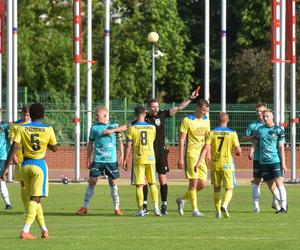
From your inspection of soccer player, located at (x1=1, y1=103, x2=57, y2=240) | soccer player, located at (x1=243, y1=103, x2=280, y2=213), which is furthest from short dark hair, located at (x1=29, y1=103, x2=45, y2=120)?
soccer player, located at (x1=243, y1=103, x2=280, y2=213)

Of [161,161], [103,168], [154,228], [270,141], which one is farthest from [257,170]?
[154,228]

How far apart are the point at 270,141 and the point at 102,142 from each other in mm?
3252

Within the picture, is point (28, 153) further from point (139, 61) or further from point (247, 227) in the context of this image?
point (139, 61)

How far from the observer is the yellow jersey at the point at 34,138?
18047mm

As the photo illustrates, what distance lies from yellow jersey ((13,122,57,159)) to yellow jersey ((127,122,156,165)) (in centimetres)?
448

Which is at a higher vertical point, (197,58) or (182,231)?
(197,58)

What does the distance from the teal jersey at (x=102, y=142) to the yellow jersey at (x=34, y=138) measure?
4916 mm

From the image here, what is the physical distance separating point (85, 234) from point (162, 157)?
5.08 metres

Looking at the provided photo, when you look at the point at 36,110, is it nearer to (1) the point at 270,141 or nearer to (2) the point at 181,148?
(2) the point at 181,148

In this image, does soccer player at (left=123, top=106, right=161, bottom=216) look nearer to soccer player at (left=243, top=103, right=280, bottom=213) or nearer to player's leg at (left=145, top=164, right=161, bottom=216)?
player's leg at (left=145, top=164, right=161, bottom=216)

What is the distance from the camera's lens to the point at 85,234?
18.5m

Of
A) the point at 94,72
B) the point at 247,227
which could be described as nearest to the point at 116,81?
the point at 94,72

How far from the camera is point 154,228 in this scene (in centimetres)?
1956

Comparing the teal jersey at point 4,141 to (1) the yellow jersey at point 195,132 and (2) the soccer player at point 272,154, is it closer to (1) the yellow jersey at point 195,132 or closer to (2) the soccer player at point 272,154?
(1) the yellow jersey at point 195,132
